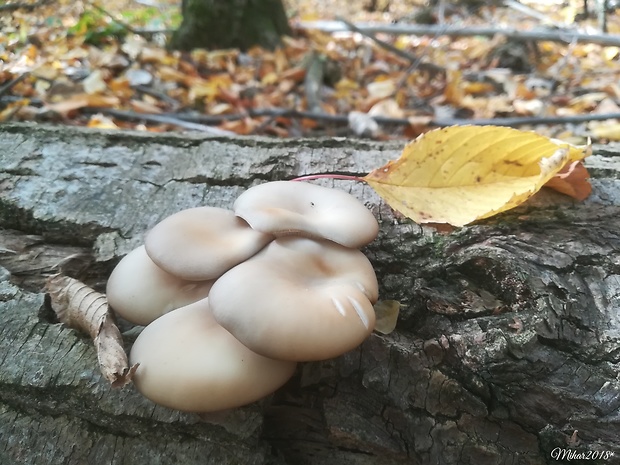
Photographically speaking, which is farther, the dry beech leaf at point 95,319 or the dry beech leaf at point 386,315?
the dry beech leaf at point 386,315

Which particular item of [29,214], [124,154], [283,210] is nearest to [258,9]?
[124,154]

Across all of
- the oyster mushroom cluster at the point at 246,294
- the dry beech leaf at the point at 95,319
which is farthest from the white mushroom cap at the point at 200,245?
the dry beech leaf at the point at 95,319

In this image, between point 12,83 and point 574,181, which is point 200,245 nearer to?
point 574,181

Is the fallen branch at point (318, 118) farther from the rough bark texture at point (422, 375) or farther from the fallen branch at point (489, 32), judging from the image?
the rough bark texture at point (422, 375)

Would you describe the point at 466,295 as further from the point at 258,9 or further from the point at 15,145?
the point at 258,9

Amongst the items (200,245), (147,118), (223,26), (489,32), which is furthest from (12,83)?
(489,32)
